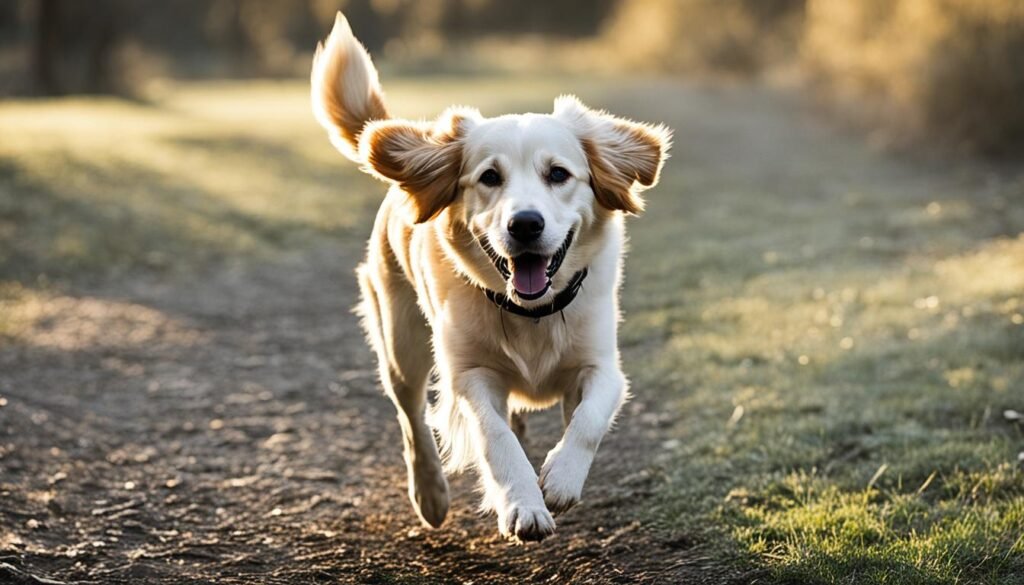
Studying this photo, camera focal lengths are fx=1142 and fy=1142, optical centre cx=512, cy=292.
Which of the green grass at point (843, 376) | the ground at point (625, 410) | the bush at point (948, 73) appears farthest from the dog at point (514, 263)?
the bush at point (948, 73)

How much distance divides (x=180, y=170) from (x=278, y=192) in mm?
1856

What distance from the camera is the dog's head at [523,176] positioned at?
407cm

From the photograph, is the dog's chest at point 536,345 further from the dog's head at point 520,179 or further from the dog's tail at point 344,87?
the dog's tail at point 344,87

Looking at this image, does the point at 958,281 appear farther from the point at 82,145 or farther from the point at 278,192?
the point at 82,145

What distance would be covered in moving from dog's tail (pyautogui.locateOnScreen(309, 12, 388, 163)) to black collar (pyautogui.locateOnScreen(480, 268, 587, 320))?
4.10 feet

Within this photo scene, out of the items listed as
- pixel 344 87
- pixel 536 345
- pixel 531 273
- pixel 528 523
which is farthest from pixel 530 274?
pixel 344 87

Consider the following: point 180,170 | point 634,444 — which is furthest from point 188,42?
point 634,444

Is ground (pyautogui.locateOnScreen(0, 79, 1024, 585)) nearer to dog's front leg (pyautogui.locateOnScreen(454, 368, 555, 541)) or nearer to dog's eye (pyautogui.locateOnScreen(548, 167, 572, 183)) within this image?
dog's front leg (pyautogui.locateOnScreen(454, 368, 555, 541))

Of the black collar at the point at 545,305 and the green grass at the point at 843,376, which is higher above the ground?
the black collar at the point at 545,305

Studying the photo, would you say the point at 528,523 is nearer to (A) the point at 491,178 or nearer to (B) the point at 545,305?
(B) the point at 545,305

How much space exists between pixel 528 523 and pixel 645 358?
375 cm

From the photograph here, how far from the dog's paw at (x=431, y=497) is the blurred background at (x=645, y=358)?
0.12 m

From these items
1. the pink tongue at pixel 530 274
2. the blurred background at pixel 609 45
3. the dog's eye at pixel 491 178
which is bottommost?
the blurred background at pixel 609 45

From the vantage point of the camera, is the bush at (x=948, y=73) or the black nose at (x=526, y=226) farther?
the bush at (x=948, y=73)
